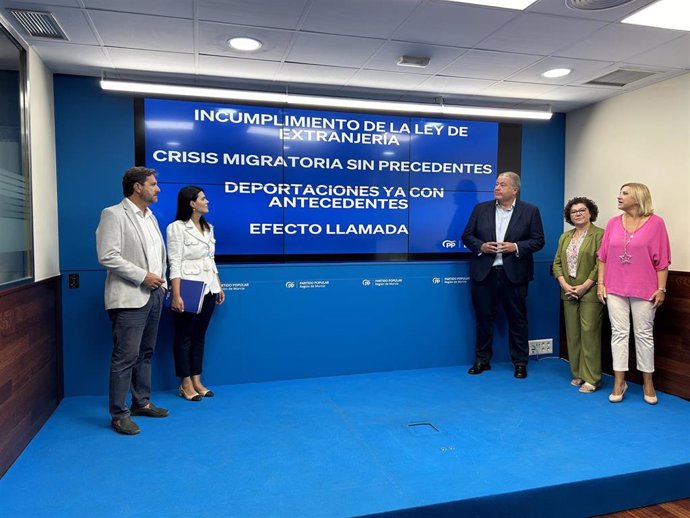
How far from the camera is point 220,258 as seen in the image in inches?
157

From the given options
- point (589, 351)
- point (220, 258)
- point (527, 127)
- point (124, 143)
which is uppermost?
point (527, 127)

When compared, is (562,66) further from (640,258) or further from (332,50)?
(332,50)

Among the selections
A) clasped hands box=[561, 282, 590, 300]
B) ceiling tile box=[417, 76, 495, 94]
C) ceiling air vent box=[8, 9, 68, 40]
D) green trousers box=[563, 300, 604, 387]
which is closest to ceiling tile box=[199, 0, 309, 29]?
ceiling air vent box=[8, 9, 68, 40]

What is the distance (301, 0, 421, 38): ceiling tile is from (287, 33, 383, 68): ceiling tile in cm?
10

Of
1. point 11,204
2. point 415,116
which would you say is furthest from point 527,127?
point 11,204

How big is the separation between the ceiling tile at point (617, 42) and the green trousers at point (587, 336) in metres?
1.81

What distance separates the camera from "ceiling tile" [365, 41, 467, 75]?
320cm

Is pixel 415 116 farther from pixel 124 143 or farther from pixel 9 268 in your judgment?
pixel 9 268

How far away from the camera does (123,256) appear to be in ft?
9.53

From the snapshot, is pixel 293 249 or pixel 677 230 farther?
pixel 293 249

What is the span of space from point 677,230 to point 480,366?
188 cm

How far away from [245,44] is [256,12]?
19.5 inches

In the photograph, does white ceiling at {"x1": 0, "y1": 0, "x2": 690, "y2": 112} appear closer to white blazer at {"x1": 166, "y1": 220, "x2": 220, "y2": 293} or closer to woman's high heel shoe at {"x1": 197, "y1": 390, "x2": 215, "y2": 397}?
white blazer at {"x1": 166, "y1": 220, "x2": 220, "y2": 293}

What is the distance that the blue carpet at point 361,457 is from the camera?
7.33 ft
